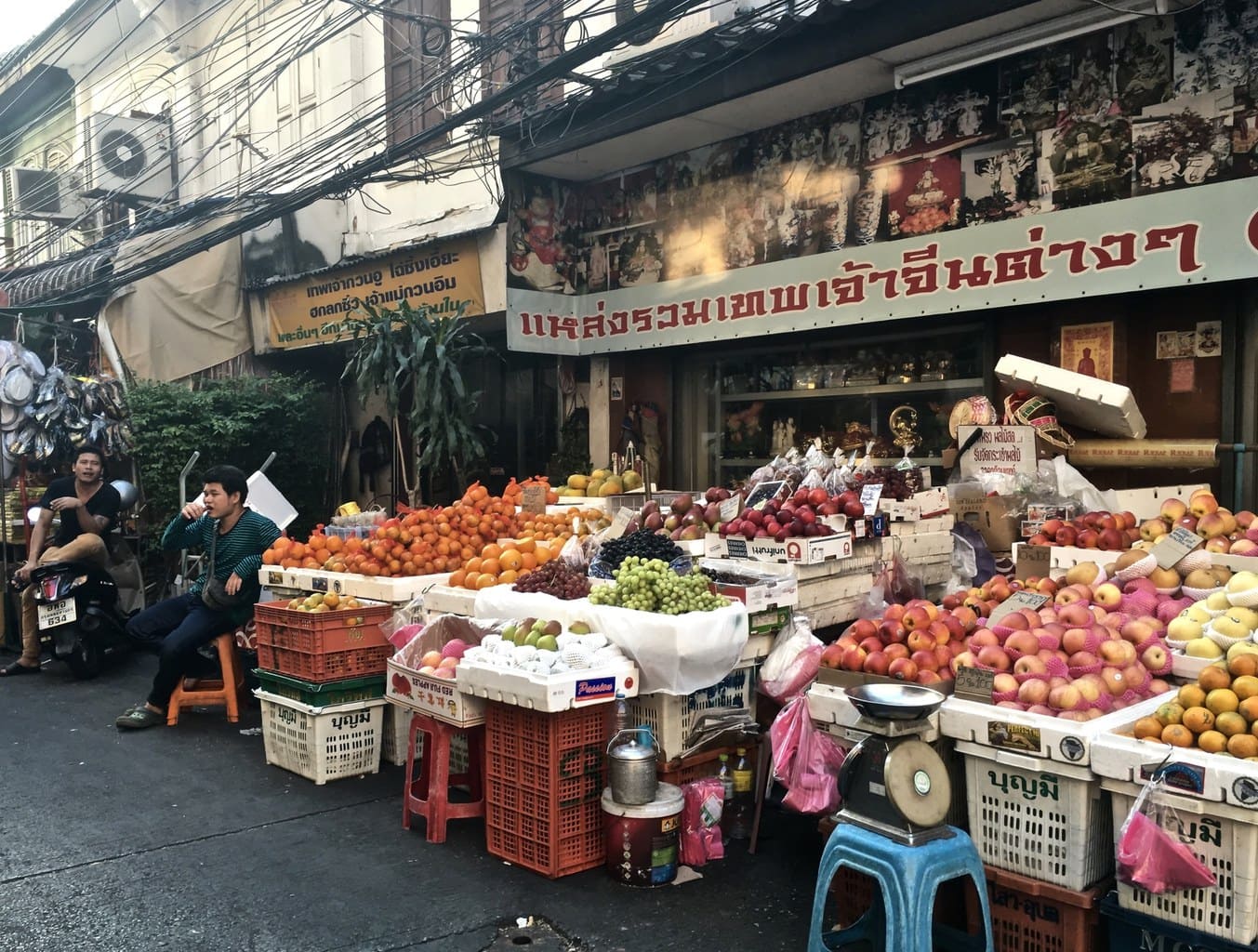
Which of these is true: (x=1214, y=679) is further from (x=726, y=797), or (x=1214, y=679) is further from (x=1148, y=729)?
(x=726, y=797)

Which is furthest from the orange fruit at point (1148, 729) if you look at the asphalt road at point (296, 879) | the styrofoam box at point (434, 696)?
the styrofoam box at point (434, 696)

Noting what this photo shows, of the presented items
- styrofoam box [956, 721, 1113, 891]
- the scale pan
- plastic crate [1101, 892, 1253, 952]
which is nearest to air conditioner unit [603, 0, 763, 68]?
the scale pan

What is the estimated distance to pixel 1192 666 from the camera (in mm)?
3701

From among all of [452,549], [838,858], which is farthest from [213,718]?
[838,858]

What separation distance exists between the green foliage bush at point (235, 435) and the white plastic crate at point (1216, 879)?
1088 centimetres

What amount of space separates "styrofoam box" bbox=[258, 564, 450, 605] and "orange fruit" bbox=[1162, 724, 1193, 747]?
14.1 ft

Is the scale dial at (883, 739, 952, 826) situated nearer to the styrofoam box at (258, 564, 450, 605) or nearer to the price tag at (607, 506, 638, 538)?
the styrofoam box at (258, 564, 450, 605)

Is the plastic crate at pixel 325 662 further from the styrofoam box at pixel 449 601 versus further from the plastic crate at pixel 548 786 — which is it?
the plastic crate at pixel 548 786

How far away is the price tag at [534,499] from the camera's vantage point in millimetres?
7992

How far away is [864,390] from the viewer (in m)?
9.02

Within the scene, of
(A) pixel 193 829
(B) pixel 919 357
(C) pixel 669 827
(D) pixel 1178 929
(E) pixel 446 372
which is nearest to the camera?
(D) pixel 1178 929

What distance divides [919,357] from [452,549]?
15.1ft

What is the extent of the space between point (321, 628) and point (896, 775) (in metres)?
3.61

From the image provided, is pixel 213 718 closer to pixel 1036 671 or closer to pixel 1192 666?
pixel 1036 671
